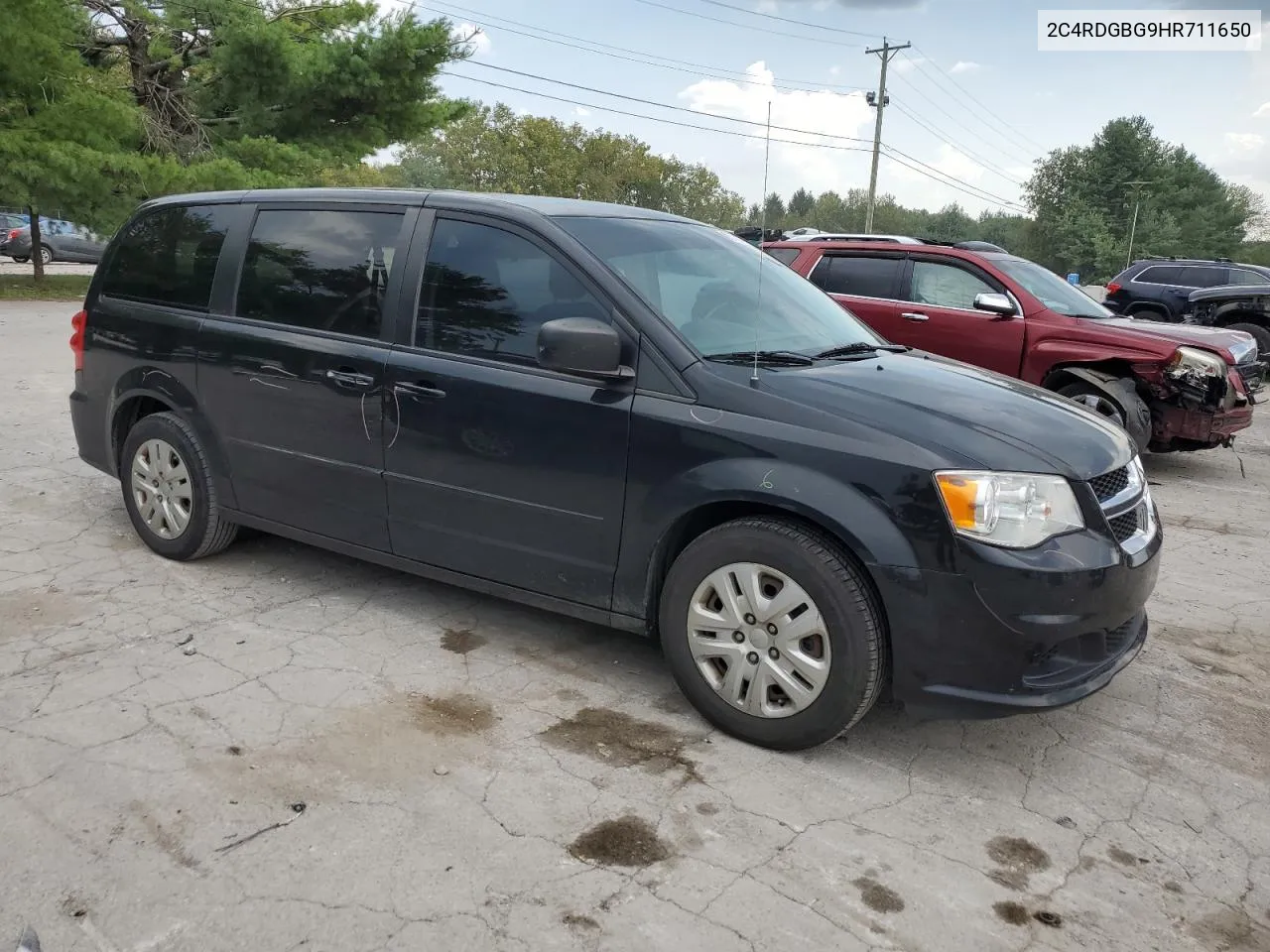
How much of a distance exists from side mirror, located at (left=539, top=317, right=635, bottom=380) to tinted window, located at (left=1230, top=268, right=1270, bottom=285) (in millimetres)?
15373

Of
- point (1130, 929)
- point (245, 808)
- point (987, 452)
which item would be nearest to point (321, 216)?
point (245, 808)

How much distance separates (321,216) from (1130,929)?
388cm

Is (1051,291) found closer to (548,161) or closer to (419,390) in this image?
(419,390)

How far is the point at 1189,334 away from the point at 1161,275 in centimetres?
866

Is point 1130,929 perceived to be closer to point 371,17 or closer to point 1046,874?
point 1046,874

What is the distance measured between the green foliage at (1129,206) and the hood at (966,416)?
→ 2773 inches

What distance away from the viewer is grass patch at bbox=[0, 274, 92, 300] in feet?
64.2

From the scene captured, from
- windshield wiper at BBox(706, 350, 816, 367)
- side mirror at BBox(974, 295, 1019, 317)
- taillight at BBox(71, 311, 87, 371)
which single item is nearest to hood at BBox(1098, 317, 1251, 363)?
side mirror at BBox(974, 295, 1019, 317)

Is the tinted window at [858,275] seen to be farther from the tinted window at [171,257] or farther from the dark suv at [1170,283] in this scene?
the dark suv at [1170,283]

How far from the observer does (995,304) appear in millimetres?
7910

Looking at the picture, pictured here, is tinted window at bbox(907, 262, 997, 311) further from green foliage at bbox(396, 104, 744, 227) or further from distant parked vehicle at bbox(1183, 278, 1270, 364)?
green foliage at bbox(396, 104, 744, 227)

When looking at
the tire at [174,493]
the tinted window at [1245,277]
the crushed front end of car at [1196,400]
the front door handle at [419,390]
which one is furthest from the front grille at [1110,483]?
the tinted window at [1245,277]

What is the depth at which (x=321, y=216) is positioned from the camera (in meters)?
4.23

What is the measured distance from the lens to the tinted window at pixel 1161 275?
15.6 m
